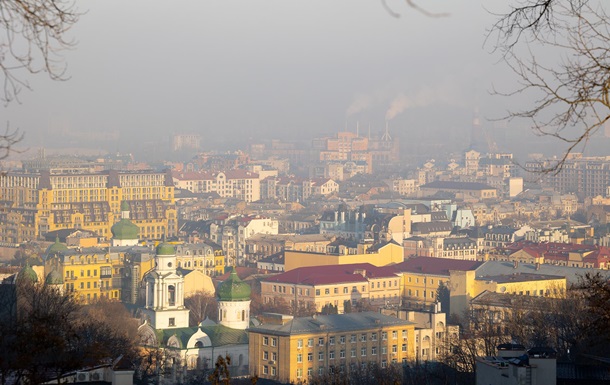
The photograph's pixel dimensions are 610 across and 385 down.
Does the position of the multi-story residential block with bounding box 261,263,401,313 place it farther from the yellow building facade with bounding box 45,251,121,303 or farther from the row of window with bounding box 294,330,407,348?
the row of window with bounding box 294,330,407,348

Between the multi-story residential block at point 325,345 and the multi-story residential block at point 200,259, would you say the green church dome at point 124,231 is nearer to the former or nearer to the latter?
the multi-story residential block at point 200,259

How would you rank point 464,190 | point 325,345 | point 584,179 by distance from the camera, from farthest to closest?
1. point 584,179
2. point 464,190
3. point 325,345

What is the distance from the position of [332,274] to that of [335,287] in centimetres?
90

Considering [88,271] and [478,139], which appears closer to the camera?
[88,271]

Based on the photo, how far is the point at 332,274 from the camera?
4272 centimetres

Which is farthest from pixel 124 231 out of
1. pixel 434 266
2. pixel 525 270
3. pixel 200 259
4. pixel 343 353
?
pixel 343 353

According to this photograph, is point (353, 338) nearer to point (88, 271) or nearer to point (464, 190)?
point (88, 271)

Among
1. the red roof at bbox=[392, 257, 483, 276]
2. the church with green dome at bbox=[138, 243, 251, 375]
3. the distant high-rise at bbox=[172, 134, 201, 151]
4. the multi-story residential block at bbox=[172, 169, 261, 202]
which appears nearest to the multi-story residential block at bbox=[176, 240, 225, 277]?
the red roof at bbox=[392, 257, 483, 276]

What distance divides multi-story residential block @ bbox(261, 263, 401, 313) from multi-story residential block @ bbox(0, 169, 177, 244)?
816 inches

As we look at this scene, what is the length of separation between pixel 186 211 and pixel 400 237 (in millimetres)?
21370

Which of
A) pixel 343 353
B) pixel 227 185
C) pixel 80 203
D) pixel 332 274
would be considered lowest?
pixel 343 353

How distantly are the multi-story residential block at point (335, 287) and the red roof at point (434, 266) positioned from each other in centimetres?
76

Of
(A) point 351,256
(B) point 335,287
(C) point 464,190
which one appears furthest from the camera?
(C) point 464,190

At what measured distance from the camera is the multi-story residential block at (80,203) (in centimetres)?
6253
